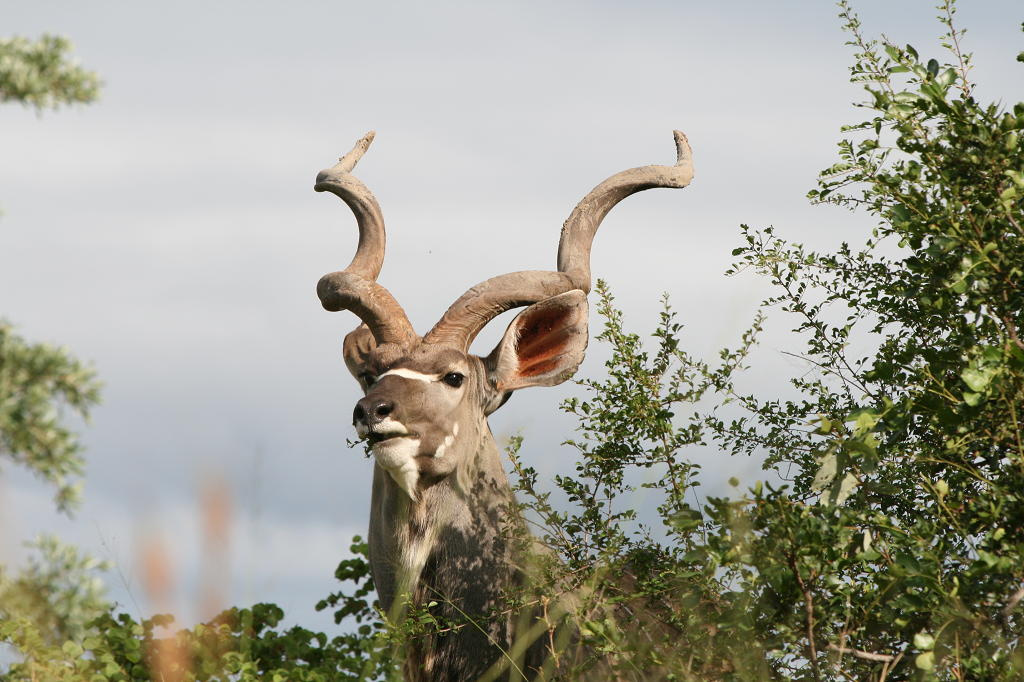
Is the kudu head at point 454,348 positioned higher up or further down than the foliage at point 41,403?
higher up

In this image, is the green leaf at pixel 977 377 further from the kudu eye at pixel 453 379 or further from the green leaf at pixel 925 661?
the kudu eye at pixel 453 379

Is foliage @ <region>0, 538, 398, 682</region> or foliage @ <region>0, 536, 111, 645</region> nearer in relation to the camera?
foliage @ <region>0, 536, 111, 645</region>

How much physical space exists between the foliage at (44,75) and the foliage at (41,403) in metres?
0.78

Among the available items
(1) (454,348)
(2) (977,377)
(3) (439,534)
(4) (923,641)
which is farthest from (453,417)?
(4) (923,641)

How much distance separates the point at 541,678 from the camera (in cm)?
593

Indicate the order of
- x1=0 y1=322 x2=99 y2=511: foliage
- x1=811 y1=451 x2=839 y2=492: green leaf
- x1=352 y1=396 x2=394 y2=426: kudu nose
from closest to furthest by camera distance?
x1=0 y1=322 x2=99 y2=511: foliage, x1=811 y1=451 x2=839 y2=492: green leaf, x1=352 y1=396 x2=394 y2=426: kudu nose

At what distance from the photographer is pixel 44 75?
12.6 feet

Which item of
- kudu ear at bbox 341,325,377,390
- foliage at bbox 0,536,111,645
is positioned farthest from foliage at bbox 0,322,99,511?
Result: kudu ear at bbox 341,325,377,390

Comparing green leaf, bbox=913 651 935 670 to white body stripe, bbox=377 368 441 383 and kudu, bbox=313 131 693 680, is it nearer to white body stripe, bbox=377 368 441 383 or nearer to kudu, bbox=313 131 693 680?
kudu, bbox=313 131 693 680

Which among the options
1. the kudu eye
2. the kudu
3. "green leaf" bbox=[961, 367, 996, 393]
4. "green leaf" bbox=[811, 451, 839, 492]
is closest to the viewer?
"green leaf" bbox=[961, 367, 996, 393]

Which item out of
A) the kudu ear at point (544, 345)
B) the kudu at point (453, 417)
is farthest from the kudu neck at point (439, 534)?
the kudu ear at point (544, 345)

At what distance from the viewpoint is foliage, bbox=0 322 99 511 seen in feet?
11.0

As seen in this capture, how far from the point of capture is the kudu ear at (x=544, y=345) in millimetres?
7387

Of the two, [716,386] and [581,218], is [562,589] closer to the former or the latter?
[716,386]
